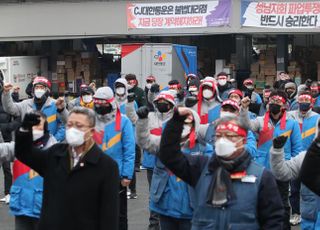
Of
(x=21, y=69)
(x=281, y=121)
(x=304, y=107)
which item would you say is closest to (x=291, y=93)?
(x=304, y=107)

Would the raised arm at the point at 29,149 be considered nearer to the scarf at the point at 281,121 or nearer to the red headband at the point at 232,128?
the red headband at the point at 232,128

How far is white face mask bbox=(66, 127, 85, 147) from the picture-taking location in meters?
5.21

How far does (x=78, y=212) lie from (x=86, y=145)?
19.5 inches

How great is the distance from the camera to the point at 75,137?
522cm

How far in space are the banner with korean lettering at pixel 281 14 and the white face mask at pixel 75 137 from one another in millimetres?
18298

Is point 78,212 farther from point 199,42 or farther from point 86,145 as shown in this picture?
point 199,42

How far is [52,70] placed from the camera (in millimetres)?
28688

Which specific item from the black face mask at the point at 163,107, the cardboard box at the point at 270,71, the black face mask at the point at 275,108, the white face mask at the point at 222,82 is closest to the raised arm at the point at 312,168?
the black face mask at the point at 163,107

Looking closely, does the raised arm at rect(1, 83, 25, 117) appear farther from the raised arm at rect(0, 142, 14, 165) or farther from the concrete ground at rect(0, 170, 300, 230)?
the raised arm at rect(0, 142, 14, 165)

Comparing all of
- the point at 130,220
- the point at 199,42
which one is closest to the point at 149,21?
the point at 199,42

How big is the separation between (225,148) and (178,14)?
793 inches

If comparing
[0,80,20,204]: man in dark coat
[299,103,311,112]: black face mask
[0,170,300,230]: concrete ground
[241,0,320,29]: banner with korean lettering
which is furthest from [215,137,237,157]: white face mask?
[241,0,320,29]: banner with korean lettering

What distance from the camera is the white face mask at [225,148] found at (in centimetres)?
470

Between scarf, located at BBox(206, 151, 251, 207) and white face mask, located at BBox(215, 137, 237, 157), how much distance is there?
49mm
